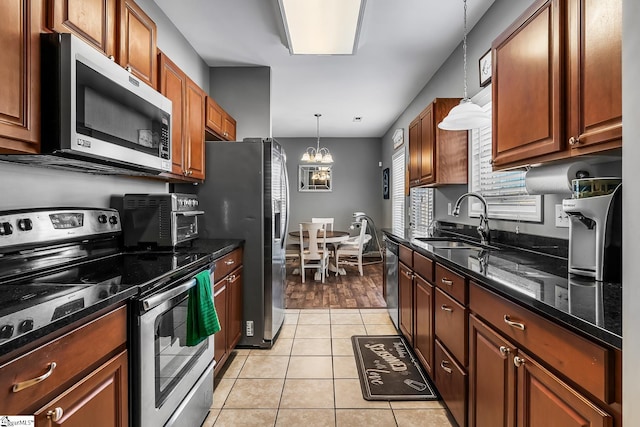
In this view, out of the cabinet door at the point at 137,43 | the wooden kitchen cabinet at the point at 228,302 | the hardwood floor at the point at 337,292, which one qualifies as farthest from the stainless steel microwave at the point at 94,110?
the hardwood floor at the point at 337,292

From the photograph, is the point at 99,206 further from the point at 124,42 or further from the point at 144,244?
the point at 124,42

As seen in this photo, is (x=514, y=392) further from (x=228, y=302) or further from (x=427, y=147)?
(x=427, y=147)

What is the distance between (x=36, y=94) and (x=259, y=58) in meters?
2.64

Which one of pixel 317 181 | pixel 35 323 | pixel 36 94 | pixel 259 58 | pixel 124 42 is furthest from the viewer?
pixel 317 181

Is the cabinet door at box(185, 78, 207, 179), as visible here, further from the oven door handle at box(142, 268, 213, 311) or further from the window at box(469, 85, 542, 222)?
the window at box(469, 85, 542, 222)

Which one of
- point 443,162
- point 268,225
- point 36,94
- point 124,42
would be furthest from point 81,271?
point 443,162

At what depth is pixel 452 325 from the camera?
178cm

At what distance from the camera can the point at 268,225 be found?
291 centimetres

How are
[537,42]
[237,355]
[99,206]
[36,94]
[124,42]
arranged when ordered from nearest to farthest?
[36,94]
[537,42]
[124,42]
[99,206]
[237,355]

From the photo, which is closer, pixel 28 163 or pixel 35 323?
pixel 35 323

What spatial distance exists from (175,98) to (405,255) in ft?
6.72

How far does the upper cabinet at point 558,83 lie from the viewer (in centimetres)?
116

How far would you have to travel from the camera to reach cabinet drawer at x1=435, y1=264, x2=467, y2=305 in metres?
1.63

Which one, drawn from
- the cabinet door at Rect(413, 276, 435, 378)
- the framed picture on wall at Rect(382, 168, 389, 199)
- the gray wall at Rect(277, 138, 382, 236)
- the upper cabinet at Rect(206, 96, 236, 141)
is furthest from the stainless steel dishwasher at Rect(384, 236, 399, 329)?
the gray wall at Rect(277, 138, 382, 236)
